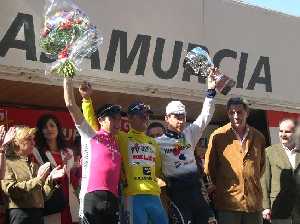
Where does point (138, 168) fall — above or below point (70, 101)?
below

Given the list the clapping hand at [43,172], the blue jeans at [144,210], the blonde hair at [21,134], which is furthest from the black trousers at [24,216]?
the blue jeans at [144,210]

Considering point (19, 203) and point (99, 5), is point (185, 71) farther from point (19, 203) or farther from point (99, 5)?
point (19, 203)

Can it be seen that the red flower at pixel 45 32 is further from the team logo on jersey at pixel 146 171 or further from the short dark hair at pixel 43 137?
the team logo on jersey at pixel 146 171

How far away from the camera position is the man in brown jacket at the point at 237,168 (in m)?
5.54

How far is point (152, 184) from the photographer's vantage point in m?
4.95

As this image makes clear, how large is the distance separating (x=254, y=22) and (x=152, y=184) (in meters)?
2.86

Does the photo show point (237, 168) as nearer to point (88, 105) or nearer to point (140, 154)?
point (140, 154)

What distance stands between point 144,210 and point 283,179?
180 cm

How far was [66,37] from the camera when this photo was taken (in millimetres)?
4809

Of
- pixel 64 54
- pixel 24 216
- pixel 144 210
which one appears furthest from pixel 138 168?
pixel 64 54

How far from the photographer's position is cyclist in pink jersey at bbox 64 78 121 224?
4.66 meters

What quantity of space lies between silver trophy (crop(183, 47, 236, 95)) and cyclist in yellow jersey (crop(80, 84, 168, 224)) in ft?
3.06

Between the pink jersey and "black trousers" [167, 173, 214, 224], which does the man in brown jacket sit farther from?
the pink jersey

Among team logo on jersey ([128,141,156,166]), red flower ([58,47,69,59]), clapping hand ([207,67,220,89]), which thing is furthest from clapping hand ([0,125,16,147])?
clapping hand ([207,67,220,89])
